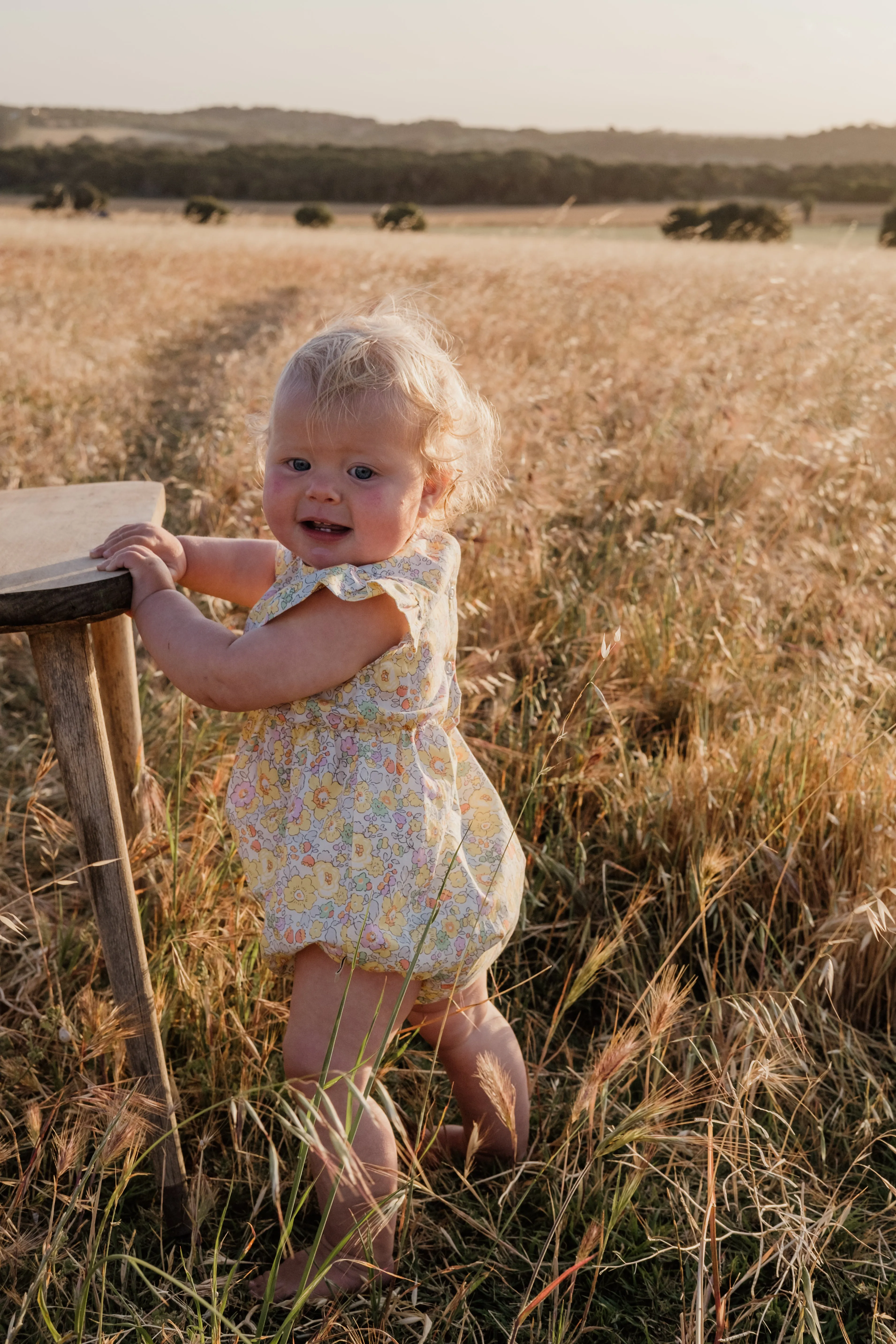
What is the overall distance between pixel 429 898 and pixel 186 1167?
64cm

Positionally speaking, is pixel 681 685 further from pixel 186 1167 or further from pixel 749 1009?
pixel 186 1167

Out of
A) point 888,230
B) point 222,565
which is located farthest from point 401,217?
point 222,565

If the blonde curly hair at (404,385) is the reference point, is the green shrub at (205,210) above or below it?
above

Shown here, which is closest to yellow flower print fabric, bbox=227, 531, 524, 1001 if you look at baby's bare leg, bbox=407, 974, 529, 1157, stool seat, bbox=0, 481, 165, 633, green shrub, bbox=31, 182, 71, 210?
baby's bare leg, bbox=407, 974, 529, 1157

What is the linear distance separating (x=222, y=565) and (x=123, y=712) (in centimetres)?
42

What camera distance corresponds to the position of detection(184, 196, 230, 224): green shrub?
3487 cm

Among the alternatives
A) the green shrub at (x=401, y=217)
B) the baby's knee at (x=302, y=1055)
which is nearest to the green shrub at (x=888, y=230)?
the green shrub at (x=401, y=217)

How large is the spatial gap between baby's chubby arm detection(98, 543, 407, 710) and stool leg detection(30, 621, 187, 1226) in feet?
0.31

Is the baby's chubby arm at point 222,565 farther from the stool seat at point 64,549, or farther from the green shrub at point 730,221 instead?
the green shrub at point 730,221

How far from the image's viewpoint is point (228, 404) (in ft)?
14.4

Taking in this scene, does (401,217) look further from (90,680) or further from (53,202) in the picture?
(90,680)

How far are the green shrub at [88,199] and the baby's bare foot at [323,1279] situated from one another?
44.6 meters

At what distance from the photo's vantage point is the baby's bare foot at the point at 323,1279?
140 cm

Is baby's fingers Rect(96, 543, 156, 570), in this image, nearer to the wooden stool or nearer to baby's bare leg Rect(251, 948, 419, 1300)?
the wooden stool
